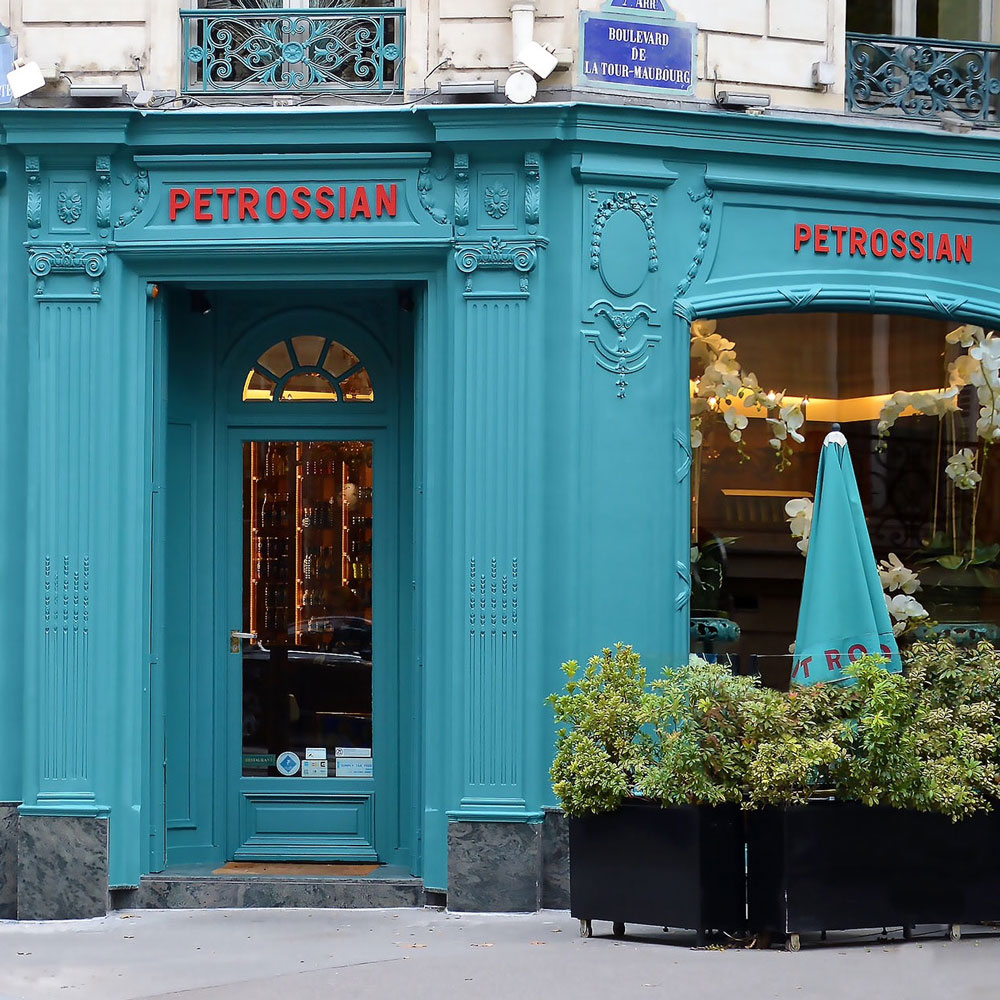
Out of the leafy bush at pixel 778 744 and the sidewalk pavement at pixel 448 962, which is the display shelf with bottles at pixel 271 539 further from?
the leafy bush at pixel 778 744

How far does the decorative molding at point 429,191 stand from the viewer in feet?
29.9

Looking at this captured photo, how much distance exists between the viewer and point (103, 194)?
30.0ft

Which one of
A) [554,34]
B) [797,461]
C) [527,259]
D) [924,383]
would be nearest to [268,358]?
[527,259]

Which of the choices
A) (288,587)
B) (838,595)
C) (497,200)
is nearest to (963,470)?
(838,595)

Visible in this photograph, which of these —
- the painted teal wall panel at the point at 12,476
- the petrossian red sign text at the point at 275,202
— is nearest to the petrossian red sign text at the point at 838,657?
the petrossian red sign text at the point at 275,202

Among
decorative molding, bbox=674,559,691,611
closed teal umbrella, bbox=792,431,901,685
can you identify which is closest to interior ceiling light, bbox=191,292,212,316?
decorative molding, bbox=674,559,691,611

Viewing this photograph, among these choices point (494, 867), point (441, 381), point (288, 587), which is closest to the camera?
point (494, 867)

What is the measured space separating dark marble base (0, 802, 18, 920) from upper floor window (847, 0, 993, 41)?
6728 millimetres

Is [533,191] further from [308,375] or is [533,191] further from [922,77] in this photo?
[922,77]

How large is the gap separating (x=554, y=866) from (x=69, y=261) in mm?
4334

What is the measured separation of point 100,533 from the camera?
9.09m

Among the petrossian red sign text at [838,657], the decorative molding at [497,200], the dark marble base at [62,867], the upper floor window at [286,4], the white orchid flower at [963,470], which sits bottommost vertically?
the dark marble base at [62,867]

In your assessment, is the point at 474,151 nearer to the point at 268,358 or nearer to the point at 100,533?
the point at 268,358

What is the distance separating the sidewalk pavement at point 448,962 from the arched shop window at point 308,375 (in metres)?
3.12
